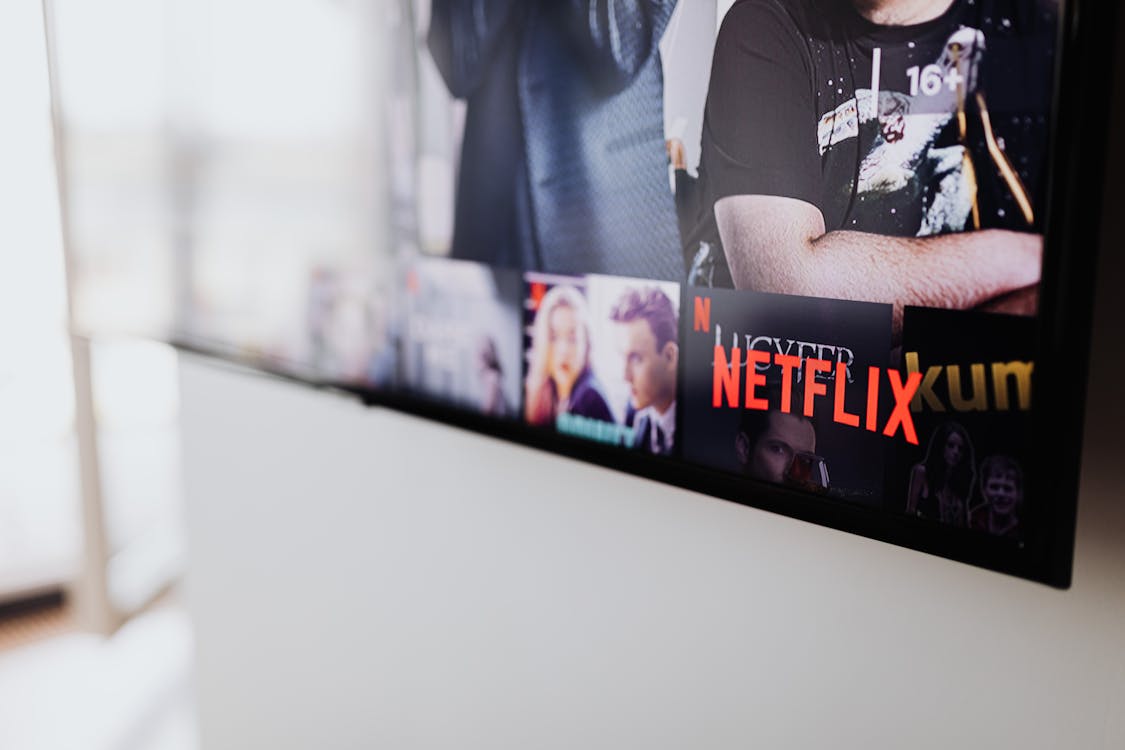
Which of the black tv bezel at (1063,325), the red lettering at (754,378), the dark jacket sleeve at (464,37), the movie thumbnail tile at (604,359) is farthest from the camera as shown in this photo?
the dark jacket sleeve at (464,37)

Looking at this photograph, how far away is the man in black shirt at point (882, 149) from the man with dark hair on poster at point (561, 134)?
0.25 ft

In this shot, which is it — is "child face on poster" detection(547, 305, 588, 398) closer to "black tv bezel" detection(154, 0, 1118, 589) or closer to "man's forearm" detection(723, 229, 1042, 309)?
"man's forearm" detection(723, 229, 1042, 309)

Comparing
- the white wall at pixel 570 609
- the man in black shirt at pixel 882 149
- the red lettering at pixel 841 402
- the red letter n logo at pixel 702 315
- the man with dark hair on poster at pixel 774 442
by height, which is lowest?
the white wall at pixel 570 609

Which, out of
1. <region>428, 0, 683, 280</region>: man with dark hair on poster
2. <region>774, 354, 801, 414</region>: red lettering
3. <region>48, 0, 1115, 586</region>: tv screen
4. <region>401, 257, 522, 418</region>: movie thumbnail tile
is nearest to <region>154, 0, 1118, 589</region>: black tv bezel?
<region>48, 0, 1115, 586</region>: tv screen

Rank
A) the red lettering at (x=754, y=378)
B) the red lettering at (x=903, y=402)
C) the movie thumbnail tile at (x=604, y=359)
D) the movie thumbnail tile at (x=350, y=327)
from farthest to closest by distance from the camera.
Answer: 1. the movie thumbnail tile at (x=350, y=327)
2. the movie thumbnail tile at (x=604, y=359)
3. the red lettering at (x=754, y=378)
4. the red lettering at (x=903, y=402)

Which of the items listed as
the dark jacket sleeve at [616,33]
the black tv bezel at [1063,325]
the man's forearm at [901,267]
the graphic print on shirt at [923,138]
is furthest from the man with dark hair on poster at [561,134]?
the black tv bezel at [1063,325]

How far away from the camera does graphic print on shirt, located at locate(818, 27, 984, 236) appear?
710 millimetres

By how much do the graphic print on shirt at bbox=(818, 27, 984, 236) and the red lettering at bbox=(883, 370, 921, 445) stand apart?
11 cm

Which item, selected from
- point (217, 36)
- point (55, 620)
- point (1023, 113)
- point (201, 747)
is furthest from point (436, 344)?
point (55, 620)

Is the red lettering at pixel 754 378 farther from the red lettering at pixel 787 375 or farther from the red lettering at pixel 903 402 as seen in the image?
the red lettering at pixel 903 402

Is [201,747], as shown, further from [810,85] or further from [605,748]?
[810,85]

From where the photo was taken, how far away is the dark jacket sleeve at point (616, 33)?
3.04ft

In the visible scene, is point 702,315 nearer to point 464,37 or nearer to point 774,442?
point 774,442

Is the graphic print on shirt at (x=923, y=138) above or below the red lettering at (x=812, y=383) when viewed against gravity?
above
